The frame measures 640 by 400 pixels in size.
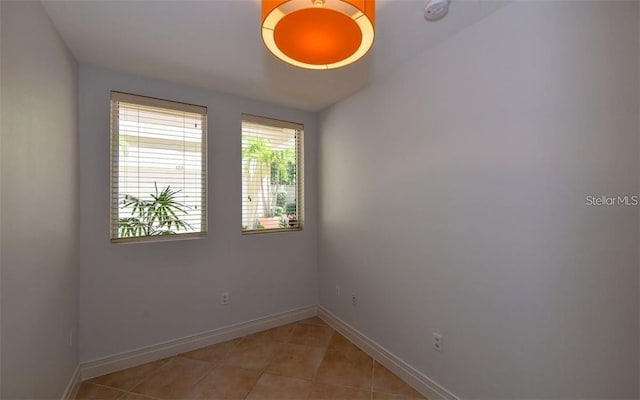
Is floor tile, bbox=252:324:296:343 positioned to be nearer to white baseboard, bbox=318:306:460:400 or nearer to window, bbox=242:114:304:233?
white baseboard, bbox=318:306:460:400

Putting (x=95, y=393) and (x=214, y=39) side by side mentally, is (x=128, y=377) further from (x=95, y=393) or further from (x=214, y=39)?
(x=214, y=39)

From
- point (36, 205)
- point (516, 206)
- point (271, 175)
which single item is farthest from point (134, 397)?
point (516, 206)

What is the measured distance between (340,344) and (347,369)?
392mm

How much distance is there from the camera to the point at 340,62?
1352 mm

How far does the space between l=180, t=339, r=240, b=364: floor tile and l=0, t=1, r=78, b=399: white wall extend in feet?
2.77

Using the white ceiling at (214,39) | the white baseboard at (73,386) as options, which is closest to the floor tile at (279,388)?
the white baseboard at (73,386)

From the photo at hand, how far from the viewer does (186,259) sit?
2.54 meters

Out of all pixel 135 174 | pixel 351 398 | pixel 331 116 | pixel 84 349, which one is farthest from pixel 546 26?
pixel 84 349

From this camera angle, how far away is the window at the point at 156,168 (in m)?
2.28

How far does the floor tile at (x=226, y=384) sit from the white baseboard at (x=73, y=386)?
2.58 feet

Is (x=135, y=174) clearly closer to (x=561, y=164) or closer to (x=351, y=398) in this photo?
(x=351, y=398)

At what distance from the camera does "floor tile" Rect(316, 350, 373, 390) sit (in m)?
2.13

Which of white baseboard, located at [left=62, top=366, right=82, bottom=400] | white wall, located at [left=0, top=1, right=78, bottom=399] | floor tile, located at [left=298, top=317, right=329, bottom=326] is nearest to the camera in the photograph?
white wall, located at [left=0, top=1, right=78, bottom=399]

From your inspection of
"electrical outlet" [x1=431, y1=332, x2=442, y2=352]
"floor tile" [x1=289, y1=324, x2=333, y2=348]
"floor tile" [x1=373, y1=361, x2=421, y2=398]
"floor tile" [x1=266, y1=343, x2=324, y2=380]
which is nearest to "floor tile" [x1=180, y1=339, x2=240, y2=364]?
"floor tile" [x1=266, y1=343, x2=324, y2=380]
